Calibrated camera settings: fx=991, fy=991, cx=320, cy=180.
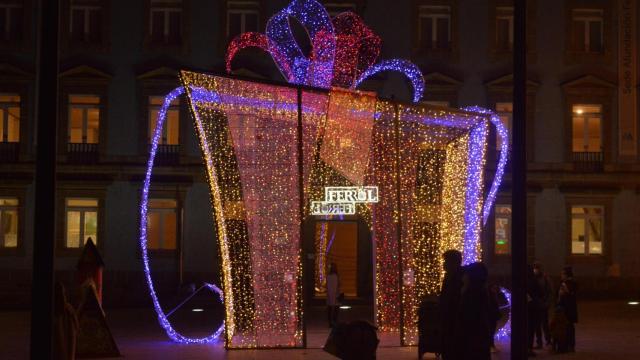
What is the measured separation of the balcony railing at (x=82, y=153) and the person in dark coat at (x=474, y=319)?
2750cm

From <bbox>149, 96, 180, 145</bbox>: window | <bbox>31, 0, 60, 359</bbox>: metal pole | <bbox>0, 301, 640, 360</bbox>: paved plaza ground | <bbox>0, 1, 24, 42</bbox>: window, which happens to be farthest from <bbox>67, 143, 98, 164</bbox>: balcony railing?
<bbox>31, 0, 60, 359</bbox>: metal pole

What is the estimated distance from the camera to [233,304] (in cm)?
1845

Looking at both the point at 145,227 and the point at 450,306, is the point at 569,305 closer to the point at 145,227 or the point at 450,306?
the point at 145,227

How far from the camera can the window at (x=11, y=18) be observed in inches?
1400

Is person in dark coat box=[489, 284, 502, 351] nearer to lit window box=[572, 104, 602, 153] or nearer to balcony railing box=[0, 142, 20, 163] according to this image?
lit window box=[572, 104, 602, 153]

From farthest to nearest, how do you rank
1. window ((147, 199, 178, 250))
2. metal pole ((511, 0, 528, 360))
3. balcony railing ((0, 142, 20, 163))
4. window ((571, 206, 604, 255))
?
window ((571, 206, 604, 255)) < window ((147, 199, 178, 250)) < balcony railing ((0, 142, 20, 163)) < metal pole ((511, 0, 528, 360))

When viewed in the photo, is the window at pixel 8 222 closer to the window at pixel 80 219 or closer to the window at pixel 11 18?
the window at pixel 80 219

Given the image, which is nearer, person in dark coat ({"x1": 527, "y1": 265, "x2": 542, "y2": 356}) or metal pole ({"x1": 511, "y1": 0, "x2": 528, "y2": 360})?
metal pole ({"x1": 511, "y1": 0, "x2": 528, "y2": 360})

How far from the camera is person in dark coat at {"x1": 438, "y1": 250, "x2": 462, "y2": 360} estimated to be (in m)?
9.62

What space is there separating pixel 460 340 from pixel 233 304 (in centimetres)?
940

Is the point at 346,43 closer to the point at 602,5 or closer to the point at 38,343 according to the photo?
the point at 38,343

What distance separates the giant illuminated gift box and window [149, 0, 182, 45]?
16326mm

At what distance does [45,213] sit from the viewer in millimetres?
9086

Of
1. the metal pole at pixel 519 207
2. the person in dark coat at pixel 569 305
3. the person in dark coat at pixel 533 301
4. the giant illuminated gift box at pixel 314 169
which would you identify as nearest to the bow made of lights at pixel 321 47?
the giant illuminated gift box at pixel 314 169
